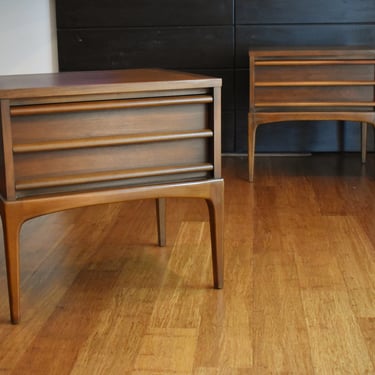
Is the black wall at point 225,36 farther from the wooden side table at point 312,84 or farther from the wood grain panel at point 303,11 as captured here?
the wooden side table at point 312,84

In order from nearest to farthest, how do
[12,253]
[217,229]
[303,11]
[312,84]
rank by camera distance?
[12,253] → [217,229] → [312,84] → [303,11]

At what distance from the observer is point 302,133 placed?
4.41 meters

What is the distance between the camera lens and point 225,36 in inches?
170

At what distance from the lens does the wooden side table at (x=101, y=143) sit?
6.42 ft

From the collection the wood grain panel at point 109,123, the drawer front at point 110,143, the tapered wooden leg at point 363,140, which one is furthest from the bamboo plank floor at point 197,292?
the tapered wooden leg at point 363,140

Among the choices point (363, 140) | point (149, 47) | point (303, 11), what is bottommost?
point (363, 140)

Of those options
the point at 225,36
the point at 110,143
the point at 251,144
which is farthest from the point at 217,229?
the point at 225,36

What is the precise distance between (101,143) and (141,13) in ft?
7.97

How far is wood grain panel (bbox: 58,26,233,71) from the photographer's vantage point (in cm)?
432

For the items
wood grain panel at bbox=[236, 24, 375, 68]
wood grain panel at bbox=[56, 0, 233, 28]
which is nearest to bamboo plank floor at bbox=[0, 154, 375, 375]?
wood grain panel at bbox=[236, 24, 375, 68]

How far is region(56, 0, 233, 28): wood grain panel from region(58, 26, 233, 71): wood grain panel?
0.13 ft

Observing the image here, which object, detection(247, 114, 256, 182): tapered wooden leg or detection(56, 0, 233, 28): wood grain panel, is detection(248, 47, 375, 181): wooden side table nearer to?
detection(247, 114, 256, 182): tapered wooden leg

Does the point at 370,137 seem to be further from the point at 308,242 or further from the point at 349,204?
the point at 308,242

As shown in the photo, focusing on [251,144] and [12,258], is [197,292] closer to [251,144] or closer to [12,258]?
[12,258]
